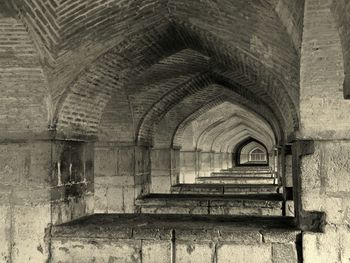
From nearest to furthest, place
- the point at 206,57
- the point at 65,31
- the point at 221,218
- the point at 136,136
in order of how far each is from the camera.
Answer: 1. the point at 65,31
2. the point at 221,218
3. the point at 206,57
4. the point at 136,136

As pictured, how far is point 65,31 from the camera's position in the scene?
202 inches

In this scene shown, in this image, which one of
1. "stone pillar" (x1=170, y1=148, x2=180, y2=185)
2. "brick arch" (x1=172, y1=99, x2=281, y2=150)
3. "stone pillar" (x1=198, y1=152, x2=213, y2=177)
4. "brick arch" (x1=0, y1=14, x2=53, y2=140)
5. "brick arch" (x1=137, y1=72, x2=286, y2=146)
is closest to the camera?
"brick arch" (x1=0, y1=14, x2=53, y2=140)

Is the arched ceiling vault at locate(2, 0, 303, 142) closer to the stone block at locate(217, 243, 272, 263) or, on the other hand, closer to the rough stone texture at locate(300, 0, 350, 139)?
the rough stone texture at locate(300, 0, 350, 139)

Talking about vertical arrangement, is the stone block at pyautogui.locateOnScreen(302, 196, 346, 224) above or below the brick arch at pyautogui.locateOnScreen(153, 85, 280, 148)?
below

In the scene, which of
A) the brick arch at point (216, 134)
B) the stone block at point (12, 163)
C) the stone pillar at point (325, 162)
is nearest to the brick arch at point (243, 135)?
the brick arch at point (216, 134)

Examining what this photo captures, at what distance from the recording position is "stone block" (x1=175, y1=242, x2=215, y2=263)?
5.22 metres

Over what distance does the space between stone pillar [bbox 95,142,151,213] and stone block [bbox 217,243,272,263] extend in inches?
Answer: 170

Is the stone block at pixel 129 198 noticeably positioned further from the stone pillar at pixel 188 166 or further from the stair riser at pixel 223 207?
the stone pillar at pixel 188 166

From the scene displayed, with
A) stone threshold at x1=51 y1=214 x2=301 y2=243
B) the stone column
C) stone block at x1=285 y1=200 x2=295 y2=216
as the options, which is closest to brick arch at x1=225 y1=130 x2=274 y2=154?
A: the stone column

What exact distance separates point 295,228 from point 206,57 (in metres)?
3.32

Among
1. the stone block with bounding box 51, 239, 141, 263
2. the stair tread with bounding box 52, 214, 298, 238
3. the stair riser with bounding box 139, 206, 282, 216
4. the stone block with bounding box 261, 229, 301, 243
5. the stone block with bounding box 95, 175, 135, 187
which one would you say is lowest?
the stone block with bounding box 51, 239, 141, 263

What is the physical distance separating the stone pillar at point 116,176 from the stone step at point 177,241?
3495 millimetres

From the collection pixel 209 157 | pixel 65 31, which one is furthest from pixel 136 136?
pixel 209 157

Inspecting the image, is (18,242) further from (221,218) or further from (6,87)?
(221,218)
